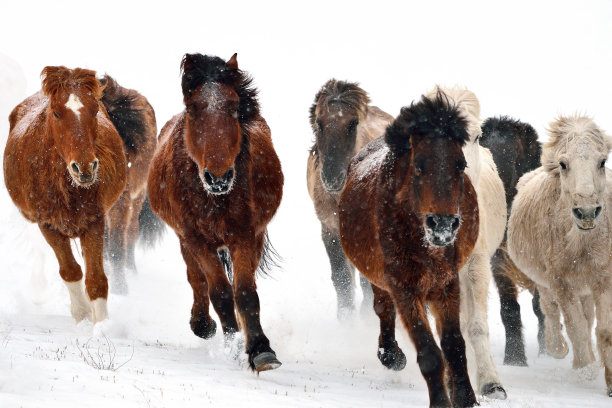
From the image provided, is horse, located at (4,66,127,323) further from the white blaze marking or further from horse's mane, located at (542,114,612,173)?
horse's mane, located at (542,114,612,173)

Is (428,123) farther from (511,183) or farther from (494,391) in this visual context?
(511,183)

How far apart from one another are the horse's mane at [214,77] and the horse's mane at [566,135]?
3.16 meters

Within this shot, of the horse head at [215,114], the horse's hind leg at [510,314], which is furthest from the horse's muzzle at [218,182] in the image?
→ the horse's hind leg at [510,314]

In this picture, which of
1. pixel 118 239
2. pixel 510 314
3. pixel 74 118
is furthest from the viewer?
pixel 118 239

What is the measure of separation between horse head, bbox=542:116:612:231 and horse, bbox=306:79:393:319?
8.46ft

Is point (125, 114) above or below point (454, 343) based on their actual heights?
above

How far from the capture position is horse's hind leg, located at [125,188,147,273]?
41.6 feet

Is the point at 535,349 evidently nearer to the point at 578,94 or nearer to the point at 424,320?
the point at 424,320

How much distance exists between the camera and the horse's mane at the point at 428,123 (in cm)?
522

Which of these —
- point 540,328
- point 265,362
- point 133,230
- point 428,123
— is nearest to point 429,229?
point 428,123

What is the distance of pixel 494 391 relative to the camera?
6.13 meters

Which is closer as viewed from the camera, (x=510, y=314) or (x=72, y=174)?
(x=72, y=174)

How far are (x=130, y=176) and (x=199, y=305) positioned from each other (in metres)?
4.37

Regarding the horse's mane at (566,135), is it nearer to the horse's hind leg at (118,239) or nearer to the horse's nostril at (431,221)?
the horse's nostril at (431,221)
